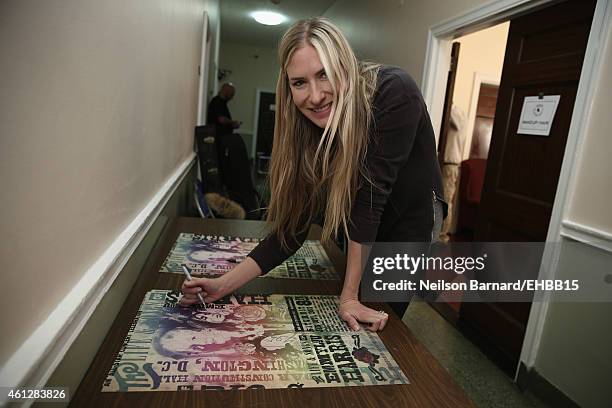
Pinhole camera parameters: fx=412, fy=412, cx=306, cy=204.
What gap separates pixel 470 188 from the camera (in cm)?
512

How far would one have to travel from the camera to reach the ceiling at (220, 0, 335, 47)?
633cm

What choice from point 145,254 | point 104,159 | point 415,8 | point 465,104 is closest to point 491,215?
point 415,8

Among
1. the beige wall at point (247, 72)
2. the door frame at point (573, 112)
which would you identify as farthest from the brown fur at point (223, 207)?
the beige wall at point (247, 72)

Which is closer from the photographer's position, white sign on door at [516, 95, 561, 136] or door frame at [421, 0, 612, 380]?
door frame at [421, 0, 612, 380]

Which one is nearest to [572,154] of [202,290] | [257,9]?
[202,290]

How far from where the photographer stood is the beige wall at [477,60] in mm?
4957

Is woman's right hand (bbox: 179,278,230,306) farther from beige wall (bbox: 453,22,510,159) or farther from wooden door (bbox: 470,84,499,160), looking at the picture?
wooden door (bbox: 470,84,499,160)

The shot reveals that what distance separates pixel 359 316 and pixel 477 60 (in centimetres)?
493

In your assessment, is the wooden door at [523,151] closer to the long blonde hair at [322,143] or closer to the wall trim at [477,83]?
the long blonde hair at [322,143]

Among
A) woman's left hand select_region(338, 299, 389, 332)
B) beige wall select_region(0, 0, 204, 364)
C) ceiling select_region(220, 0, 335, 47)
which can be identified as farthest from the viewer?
ceiling select_region(220, 0, 335, 47)

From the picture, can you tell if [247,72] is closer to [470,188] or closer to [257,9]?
[257,9]

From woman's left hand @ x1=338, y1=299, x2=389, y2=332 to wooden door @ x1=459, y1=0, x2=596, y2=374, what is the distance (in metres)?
1.53

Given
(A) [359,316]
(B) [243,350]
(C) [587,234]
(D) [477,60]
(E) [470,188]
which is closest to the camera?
(B) [243,350]

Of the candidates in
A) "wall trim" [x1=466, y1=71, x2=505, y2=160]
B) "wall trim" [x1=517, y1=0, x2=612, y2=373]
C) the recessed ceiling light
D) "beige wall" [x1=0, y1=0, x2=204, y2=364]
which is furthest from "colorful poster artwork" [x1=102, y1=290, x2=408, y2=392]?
the recessed ceiling light
